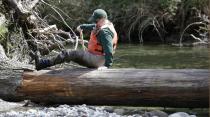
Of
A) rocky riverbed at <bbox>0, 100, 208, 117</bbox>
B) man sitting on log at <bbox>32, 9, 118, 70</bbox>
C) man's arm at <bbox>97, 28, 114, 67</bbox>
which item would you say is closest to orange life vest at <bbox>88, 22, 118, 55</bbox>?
man sitting on log at <bbox>32, 9, 118, 70</bbox>

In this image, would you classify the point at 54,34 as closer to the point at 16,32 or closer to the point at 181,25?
the point at 16,32

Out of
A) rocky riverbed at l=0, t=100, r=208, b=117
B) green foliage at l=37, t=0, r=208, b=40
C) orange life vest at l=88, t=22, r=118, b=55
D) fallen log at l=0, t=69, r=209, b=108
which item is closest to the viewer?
fallen log at l=0, t=69, r=209, b=108

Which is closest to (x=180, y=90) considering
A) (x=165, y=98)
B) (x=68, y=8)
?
(x=165, y=98)

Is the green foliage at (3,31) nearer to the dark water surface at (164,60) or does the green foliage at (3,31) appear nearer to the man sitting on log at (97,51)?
the man sitting on log at (97,51)

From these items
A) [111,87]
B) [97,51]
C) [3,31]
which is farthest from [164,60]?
[111,87]

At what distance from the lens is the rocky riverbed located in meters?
8.14

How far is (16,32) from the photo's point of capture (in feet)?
39.1

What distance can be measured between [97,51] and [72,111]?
1191mm

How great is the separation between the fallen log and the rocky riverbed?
0.13m

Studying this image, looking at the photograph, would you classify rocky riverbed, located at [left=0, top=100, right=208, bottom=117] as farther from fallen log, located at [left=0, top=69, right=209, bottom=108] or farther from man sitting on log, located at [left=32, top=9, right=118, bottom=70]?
man sitting on log, located at [left=32, top=9, right=118, bottom=70]

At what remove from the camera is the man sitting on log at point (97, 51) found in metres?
8.61

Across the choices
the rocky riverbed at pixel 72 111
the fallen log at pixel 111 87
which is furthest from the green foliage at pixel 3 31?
the rocky riverbed at pixel 72 111

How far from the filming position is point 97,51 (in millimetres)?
8945

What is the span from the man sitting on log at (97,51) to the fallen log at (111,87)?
29cm
